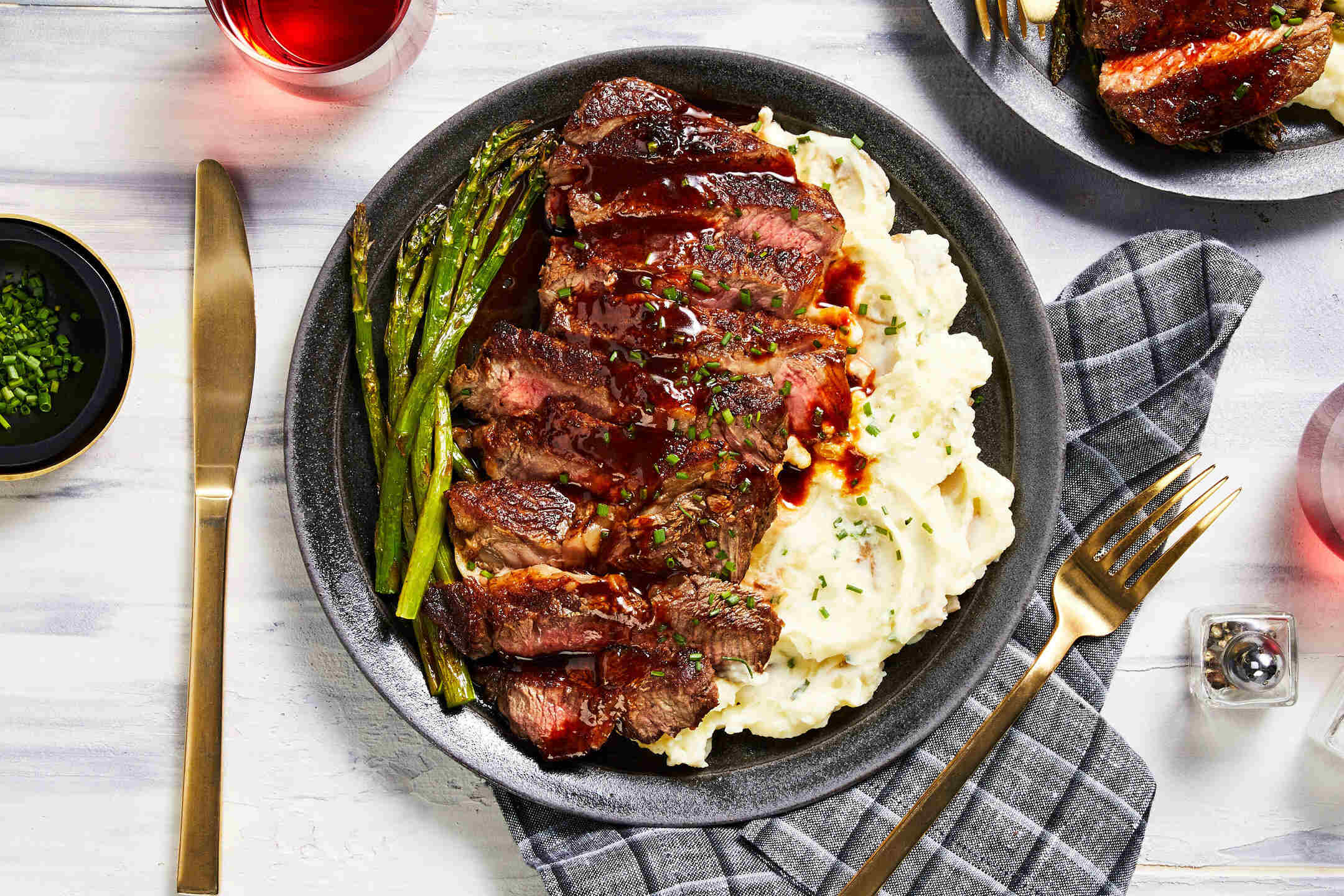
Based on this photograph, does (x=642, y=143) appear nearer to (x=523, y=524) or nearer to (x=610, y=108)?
(x=610, y=108)

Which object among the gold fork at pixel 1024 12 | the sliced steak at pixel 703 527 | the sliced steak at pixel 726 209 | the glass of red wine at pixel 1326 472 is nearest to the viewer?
the sliced steak at pixel 703 527

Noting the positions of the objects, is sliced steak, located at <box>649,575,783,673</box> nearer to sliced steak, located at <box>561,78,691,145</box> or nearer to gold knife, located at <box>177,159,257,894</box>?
sliced steak, located at <box>561,78,691,145</box>

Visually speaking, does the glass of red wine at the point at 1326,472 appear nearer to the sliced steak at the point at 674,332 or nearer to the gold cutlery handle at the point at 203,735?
the sliced steak at the point at 674,332

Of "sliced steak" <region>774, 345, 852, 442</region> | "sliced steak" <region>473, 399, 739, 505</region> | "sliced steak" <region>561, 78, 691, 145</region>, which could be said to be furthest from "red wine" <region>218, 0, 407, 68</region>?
"sliced steak" <region>774, 345, 852, 442</region>

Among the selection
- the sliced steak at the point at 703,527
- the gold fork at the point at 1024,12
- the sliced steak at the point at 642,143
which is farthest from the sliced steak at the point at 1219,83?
the sliced steak at the point at 703,527

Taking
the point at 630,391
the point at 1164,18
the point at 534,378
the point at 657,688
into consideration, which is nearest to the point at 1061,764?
the point at 657,688

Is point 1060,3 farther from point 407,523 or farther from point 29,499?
point 29,499
